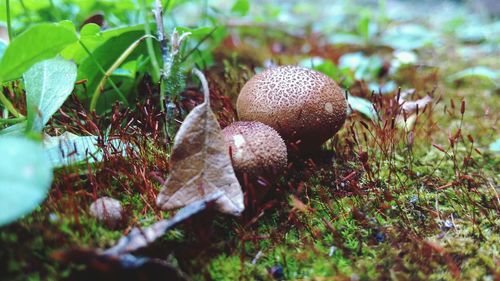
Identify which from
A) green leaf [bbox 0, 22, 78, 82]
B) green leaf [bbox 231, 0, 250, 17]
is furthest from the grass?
green leaf [bbox 231, 0, 250, 17]

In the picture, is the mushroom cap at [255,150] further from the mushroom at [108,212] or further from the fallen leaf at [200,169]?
the mushroom at [108,212]

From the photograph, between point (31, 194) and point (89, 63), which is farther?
point (89, 63)

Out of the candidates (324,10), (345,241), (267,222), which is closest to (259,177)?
(267,222)

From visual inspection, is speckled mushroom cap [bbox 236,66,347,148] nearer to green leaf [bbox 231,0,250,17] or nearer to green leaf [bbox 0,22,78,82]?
green leaf [bbox 0,22,78,82]

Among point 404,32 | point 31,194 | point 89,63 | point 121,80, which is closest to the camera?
point 31,194

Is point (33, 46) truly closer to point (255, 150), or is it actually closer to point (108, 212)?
point (108, 212)

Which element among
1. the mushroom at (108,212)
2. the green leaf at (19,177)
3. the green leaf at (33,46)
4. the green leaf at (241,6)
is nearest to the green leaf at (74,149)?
the mushroom at (108,212)

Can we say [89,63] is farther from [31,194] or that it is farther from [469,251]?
[469,251]
